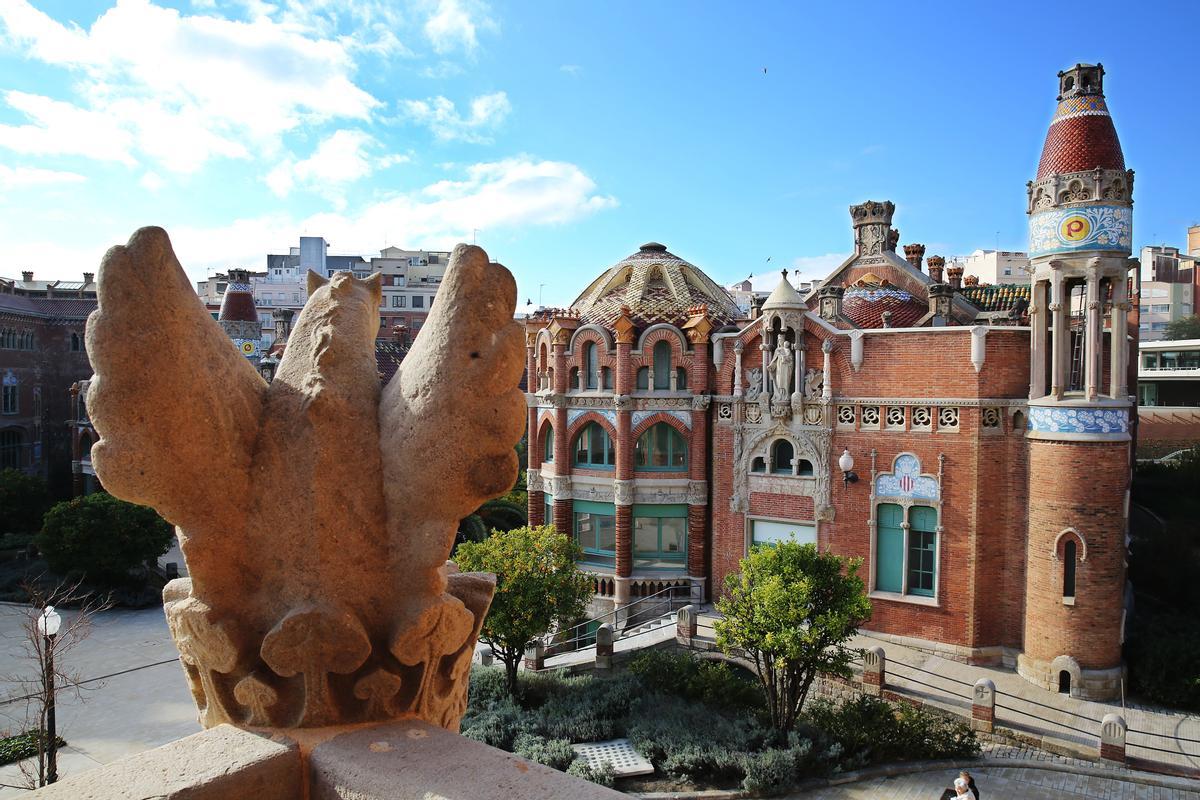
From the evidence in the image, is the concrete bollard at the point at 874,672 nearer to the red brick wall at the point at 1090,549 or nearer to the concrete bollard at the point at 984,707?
the concrete bollard at the point at 984,707

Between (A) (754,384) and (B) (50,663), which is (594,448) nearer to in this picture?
(A) (754,384)

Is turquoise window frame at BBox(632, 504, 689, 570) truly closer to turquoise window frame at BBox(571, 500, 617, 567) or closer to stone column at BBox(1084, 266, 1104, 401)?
turquoise window frame at BBox(571, 500, 617, 567)

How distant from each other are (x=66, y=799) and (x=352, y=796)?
90 cm

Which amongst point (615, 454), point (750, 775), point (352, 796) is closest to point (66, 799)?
point (352, 796)

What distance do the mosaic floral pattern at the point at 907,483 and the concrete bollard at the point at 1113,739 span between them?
6.40 m

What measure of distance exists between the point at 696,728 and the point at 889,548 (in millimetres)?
8132

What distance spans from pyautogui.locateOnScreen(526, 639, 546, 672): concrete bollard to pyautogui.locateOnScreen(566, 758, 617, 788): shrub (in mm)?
5174

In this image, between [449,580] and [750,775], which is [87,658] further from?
[449,580]

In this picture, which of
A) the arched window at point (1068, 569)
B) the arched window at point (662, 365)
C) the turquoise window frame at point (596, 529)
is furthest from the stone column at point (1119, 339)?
the turquoise window frame at point (596, 529)

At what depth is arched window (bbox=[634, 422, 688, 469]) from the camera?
23.7 metres

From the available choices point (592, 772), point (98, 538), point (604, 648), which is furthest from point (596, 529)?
point (98, 538)

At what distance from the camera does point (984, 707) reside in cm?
1563

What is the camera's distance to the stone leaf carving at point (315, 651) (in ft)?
10.7

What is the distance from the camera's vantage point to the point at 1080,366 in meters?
19.1
